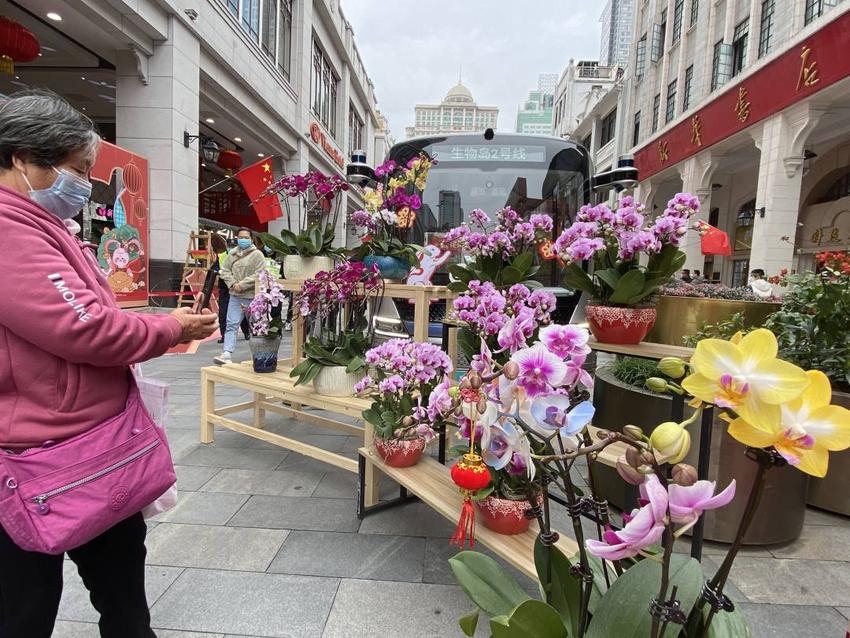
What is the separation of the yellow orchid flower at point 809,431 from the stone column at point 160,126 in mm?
10353

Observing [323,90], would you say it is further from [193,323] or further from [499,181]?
[193,323]

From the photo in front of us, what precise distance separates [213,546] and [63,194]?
6.51 feet

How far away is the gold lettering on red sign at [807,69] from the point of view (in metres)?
10.6

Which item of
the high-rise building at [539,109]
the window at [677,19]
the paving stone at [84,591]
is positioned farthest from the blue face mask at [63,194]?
the high-rise building at [539,109]

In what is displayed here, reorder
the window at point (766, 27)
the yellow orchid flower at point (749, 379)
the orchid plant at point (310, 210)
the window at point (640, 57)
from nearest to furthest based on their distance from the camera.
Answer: the yellow orchid flower at point (749, 379), the orchid plant at point (310, 210), the window at point (766, 27), the window at point (640, 57)

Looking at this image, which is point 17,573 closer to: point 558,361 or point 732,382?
point 558,361

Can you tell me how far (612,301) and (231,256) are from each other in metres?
5.76

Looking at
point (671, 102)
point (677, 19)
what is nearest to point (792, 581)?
point (671, 102)

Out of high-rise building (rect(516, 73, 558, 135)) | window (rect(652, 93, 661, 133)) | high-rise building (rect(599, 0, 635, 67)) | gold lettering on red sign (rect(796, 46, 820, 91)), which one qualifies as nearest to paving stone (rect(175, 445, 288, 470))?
gold lettering on red sign (rect(796, 46, 820, 91))

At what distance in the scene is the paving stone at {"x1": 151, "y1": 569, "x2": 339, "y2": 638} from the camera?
6.38 ft

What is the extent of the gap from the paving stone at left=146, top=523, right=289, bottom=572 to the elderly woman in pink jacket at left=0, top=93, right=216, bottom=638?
108cm

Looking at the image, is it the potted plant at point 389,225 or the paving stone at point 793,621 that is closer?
the paving stone at point 793,621

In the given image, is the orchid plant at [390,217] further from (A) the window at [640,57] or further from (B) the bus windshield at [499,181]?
(A) the window at [640,57]

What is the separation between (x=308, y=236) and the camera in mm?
3479
